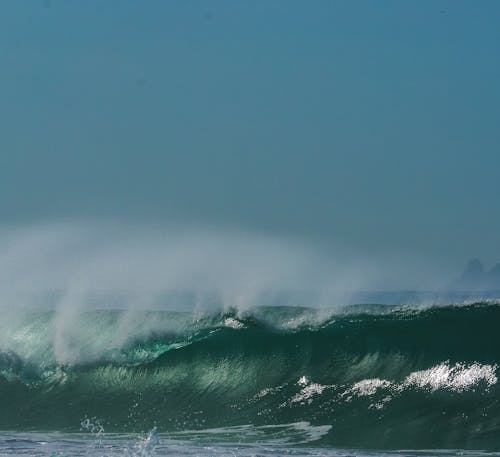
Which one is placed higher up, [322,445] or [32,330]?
[32,330]

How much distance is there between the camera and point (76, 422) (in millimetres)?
17078

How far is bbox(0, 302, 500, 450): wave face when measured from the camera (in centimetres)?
1562

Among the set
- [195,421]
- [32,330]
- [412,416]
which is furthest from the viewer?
[32,330]

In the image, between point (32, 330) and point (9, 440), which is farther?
point (32, 330)

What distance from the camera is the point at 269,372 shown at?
60.6 feet

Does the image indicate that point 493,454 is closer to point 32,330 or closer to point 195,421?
point 195,421

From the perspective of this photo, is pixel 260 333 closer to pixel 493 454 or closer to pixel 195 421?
pixel 195 421

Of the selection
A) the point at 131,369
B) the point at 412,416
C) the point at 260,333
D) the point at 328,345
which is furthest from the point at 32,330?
the point at 412,416

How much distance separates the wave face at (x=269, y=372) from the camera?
1562 cm

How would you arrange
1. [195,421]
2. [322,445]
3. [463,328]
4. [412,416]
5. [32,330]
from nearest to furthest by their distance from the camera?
[322,445] < [412,416] < [195,421] < [463,328] < [32,330]

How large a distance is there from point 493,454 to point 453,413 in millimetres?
1919

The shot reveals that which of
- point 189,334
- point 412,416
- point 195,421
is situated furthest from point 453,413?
point 189,334

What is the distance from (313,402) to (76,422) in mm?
3735

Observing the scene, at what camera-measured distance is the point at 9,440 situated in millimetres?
14547
